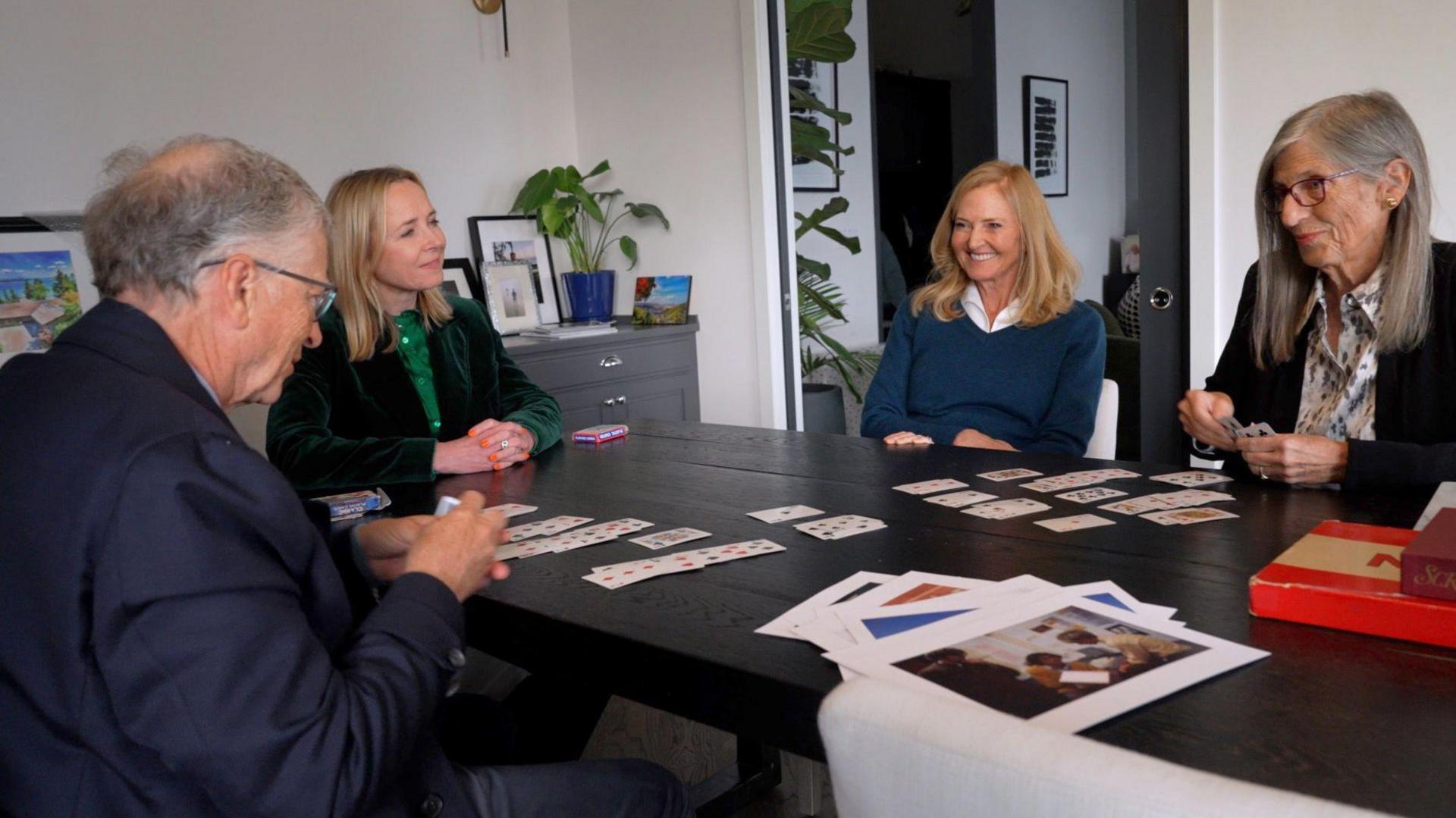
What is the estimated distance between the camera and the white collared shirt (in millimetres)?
2891

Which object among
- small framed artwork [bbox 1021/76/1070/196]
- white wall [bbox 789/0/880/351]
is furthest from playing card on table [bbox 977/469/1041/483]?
small framed artwork [bbox 1021/76/1070/196]

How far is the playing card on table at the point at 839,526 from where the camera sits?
1.83 meters

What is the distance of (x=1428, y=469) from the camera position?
1.83 meters

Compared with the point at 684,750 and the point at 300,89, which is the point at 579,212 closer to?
the point at 300,89

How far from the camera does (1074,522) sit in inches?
71.3

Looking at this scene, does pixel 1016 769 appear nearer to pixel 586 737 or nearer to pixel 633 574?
pixel 633 574

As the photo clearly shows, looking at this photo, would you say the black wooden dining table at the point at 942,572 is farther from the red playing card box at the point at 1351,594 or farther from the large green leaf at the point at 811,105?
the large green leaf at the point at 811,105

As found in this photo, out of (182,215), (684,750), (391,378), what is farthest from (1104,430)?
(182,215)

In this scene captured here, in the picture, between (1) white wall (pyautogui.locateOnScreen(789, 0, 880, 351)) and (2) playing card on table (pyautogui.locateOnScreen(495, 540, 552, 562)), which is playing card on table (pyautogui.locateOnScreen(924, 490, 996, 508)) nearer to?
(2) playing card on table (pyautogui.locateOnScreen(495, 540, 552, 562))

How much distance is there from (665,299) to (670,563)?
11.0 feet

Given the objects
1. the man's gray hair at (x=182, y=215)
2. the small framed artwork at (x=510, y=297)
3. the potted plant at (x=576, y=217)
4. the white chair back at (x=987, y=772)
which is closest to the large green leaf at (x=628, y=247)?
the potted plant at (x=576, y=217)

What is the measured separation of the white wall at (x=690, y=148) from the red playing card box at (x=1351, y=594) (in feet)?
11.8

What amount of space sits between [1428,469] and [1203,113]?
1963mm

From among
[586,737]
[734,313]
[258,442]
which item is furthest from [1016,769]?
[734,313]
